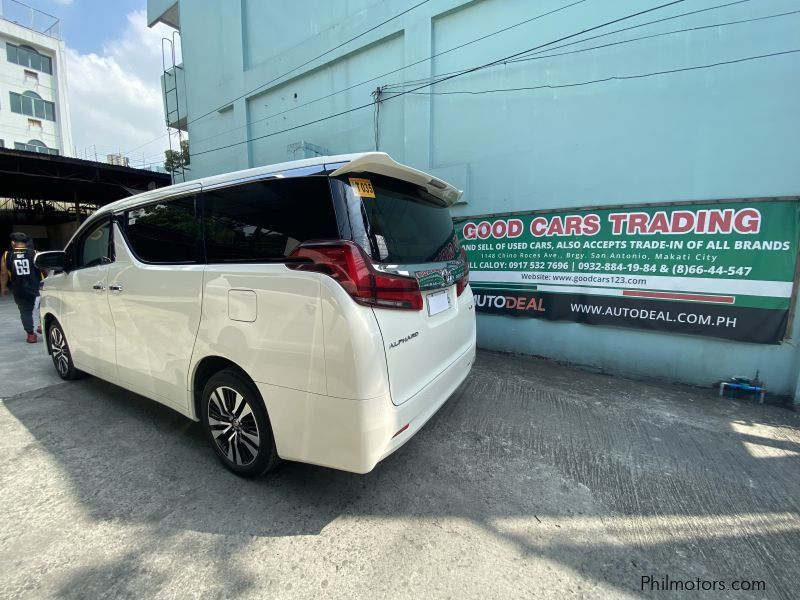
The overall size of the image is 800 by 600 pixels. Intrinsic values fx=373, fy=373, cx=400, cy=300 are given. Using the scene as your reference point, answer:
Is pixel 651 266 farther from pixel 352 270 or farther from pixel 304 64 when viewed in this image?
pixel 304 64

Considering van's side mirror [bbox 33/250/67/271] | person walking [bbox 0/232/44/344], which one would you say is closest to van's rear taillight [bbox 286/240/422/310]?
van's side mirror [bbox 33/250/67/271]

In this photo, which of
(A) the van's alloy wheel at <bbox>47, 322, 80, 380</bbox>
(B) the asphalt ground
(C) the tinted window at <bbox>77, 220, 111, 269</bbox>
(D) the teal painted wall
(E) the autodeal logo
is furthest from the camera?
(E) the autodeal logo

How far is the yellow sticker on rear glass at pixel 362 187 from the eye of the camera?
81.8 inches

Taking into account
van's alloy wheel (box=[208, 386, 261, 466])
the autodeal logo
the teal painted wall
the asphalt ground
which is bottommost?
the asphalt ground

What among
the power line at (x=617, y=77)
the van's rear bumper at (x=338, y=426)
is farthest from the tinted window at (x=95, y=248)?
the power line at (x=617, y=77)

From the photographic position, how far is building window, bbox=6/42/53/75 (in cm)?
2647

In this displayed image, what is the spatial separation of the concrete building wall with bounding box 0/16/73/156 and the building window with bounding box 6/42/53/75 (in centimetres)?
21

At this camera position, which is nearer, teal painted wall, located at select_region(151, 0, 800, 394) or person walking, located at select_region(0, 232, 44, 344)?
teal painted wall, located at select_region(151, 0, 800, 394)

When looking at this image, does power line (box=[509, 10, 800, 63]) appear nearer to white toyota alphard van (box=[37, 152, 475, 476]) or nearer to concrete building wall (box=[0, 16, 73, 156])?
white toyota alphard van (box=[37, 152, 475, 476])

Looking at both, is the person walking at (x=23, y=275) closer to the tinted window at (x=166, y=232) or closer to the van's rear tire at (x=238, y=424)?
the tinted window at (x=166, y=232)

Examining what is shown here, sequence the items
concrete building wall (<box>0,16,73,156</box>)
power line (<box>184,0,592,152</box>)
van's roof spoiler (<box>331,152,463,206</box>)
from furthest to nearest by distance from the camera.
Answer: concrete building wall (<box>0,16,73,156</box>)
power line (<box>184,0,592,152</box>)
van's roof spoiler (<box>331,152,463,206</box>)

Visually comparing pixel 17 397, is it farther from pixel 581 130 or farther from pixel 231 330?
pixel 581 130

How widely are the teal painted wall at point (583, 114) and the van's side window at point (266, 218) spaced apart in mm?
3923

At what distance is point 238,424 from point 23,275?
6.34 m
